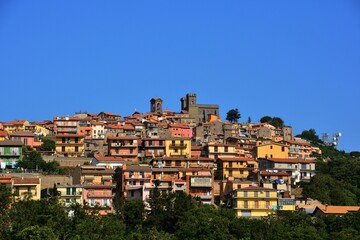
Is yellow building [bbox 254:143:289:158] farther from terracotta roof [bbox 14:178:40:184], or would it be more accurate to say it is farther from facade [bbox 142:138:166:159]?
terracotta roof [bbox 14:178:40:184]

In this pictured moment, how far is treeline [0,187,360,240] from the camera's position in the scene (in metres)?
49.6

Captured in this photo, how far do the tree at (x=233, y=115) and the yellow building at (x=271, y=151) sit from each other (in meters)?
31.1

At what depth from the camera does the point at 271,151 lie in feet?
262

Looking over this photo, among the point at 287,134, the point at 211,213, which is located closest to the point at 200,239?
the point at 211,213

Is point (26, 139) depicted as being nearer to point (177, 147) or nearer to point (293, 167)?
point (177, 147)

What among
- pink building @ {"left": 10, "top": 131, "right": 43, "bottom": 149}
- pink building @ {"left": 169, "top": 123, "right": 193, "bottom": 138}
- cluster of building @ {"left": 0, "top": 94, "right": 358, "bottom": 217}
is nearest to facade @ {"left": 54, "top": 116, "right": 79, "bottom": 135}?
cluster of building @ {"left": 0, "top": 94, "right": 358, "bottom": 217}

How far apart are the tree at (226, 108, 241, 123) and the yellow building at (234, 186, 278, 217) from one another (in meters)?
48.5

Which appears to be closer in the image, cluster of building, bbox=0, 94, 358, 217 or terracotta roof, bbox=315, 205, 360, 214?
terracotta roof, bbox=315, 205, 360, 214

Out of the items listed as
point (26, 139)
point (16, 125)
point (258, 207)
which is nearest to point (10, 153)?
point (26, 139)

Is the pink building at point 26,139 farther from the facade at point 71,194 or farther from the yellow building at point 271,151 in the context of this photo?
the yellow building at point 271,151

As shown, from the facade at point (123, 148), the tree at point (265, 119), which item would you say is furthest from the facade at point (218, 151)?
the tree at point (265, 119)

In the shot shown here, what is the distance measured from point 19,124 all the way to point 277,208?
36090mm

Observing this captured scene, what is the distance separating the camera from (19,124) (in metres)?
88.5

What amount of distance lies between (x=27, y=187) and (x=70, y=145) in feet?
61.4
